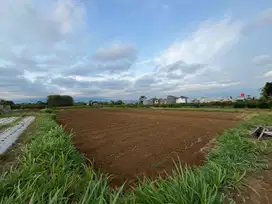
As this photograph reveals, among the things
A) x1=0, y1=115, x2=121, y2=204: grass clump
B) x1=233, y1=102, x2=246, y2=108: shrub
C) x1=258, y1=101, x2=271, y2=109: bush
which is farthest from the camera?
x1=233, y1=102, x2=246, y2=108: shrub

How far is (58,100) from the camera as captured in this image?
39.8 metres

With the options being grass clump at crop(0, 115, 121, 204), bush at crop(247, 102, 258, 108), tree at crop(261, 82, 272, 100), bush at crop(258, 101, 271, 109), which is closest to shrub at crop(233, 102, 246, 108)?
bush at crop(247, 102, 258, 108)

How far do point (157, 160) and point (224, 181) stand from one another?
77.5 inches

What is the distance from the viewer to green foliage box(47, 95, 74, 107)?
38.6 m

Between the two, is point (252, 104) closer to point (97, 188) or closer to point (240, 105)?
point (240, 105)

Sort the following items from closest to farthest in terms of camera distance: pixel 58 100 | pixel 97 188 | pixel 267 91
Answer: pixel 97 188, pixel 267 91, pixel 58 100

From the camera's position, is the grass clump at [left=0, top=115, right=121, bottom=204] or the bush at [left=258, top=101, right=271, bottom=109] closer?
the grass clump at [left=0, top=115, right=121, bottom=204]

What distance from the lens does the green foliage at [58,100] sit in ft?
127

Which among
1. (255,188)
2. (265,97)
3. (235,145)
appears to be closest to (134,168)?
(255,188)

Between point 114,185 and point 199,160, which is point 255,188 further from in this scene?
point 114,185

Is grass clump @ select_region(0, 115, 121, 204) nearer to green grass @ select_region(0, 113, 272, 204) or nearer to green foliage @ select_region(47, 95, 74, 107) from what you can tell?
green grass @ select_region(0, 113, 272, 204)

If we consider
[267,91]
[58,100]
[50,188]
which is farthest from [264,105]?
[58,100]

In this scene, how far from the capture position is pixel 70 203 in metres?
1.78

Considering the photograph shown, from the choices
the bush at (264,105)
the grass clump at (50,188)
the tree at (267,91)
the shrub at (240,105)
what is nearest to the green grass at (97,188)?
the grass clump at (50,188)
